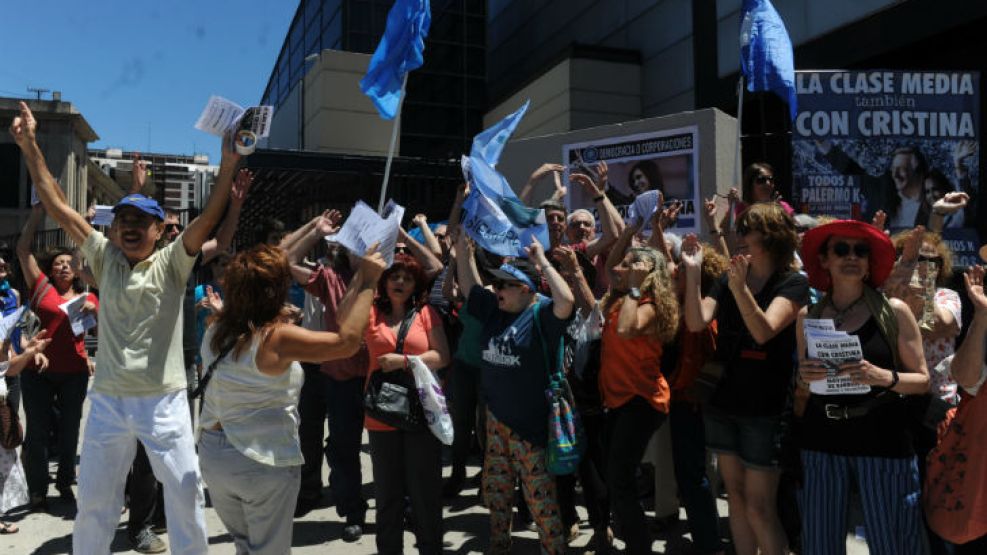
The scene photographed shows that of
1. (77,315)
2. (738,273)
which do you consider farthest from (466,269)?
(77,315)

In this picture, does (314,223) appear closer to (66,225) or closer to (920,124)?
(66,225)

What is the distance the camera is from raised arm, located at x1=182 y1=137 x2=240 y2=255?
3666mm

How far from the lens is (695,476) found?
14.6 ft

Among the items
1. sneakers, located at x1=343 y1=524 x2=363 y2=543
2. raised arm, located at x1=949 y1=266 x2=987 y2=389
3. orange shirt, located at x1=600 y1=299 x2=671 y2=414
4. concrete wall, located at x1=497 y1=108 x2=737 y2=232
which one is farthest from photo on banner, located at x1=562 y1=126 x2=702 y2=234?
raised arm, located at x1=949 y1=266 x2=987 y2=389

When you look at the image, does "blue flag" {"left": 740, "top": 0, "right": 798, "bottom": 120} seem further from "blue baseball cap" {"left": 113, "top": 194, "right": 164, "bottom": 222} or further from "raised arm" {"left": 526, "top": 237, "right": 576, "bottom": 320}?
"blue baseball cap" {"left": 113, "top": 194, "right": 164, "bottom": 222}

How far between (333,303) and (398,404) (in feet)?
4.77

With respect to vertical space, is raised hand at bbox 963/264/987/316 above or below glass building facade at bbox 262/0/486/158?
below

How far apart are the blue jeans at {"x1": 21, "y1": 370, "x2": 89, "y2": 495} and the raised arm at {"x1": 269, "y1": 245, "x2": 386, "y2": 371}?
3.82 m

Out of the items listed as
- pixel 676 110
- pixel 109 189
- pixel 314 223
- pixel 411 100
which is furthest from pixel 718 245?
pixel 109 189

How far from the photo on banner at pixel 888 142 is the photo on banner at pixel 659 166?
120 cm

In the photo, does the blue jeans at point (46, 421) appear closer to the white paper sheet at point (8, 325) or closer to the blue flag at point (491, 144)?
the white paper sheet at point (8, 325)

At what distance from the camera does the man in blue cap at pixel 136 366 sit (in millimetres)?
3711

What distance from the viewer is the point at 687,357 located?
4.56 m

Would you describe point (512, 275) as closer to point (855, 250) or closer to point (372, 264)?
point (372, 264)
